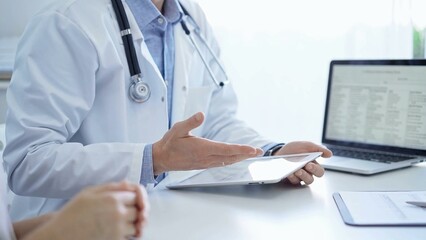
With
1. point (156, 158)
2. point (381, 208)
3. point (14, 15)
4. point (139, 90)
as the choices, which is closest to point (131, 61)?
point (139, 90)

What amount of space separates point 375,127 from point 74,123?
2.48 ft

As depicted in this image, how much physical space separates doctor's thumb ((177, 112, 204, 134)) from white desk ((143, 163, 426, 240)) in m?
0.13

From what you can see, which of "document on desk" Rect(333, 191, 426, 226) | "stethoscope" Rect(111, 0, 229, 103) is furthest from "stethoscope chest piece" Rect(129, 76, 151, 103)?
"document on desk" Rect(333, 191, 426, 226)

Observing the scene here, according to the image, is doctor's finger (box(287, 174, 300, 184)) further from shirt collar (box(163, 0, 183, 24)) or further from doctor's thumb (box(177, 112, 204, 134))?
shirt collar (box(163, 0, 183, 24))

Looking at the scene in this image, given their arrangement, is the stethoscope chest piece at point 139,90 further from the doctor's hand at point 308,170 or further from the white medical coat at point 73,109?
the doctor's hand at point 308,170

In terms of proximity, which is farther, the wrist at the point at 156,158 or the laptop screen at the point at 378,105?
the laptop screen at the point at 378,105

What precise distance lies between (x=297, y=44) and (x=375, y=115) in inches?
25.3

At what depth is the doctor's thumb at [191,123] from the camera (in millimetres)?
786

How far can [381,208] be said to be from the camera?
0.77 metres

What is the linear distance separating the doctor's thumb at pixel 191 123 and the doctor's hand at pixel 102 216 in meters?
0.30

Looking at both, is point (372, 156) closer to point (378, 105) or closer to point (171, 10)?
point (378, 105)

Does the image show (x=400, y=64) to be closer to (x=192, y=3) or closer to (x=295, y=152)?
(x=295, y=152)

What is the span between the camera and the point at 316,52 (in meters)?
1.80

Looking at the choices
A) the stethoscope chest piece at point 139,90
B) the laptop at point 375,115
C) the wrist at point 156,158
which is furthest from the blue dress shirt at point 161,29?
the laptop at point 375,115
